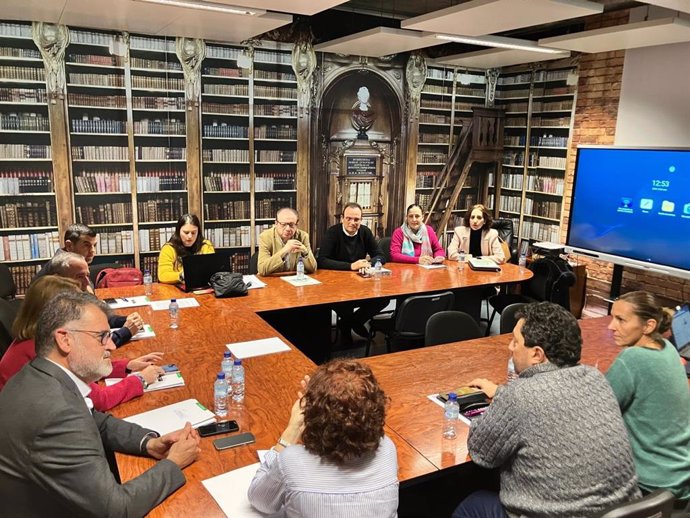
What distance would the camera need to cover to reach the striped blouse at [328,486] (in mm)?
1572

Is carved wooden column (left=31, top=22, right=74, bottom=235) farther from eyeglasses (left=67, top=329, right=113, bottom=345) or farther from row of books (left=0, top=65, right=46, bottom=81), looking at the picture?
eyeglasses (left=67, top=329, right=113, bottom=345)

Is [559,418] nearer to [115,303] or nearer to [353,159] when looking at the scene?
[115,303]

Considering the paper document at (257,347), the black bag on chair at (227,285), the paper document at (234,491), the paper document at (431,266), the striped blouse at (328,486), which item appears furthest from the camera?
the paper document at (431,266)

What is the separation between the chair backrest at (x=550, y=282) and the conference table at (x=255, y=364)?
590 mm

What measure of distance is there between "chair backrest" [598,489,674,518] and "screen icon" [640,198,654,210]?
17.8 ft

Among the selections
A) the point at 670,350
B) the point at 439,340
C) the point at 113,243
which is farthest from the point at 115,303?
the point at 670,350

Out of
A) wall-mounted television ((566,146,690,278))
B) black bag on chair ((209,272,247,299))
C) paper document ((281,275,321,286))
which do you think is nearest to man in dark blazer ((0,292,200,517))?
black bag on chair ((209,272,247,299))

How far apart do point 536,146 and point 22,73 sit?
678 cm

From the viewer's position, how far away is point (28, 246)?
20.8 ft

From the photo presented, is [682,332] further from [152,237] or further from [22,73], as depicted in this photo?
[22,73]

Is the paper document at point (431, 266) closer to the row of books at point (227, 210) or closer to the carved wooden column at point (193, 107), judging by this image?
the row of books at point (227, 210)

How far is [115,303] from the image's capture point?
4000 mm

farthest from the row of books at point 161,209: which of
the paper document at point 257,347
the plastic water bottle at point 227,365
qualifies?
the plastic water bottle at point 227,365

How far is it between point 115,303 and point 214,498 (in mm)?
2516
